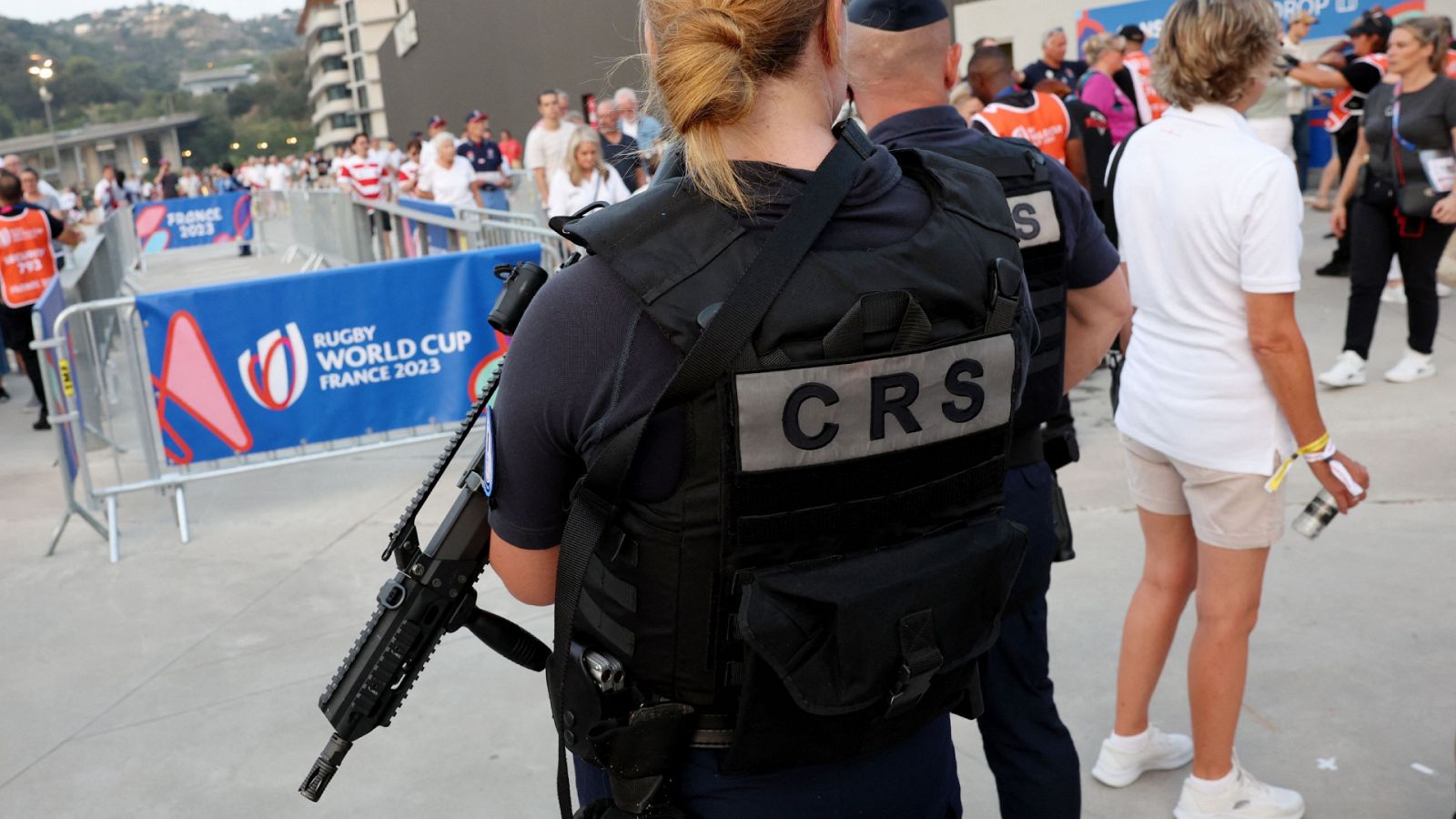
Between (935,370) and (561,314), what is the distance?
476 mm

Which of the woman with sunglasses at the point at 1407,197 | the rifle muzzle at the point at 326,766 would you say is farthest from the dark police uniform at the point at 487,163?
the rifle muzzle at the point at 326,766

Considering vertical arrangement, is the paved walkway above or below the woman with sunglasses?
below

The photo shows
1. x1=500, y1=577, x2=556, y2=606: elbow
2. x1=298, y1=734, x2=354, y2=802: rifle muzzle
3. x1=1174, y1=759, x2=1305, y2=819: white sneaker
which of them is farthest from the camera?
x1=1174, y1=759, x2=1305, y2=819: white sneaker

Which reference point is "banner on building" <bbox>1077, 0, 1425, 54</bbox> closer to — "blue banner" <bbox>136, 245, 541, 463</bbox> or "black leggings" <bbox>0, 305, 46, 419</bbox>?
"blue banner" <bbox>136, 245, 541, 463</bbox>

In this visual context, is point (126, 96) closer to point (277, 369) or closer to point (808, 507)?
point (277, 369)

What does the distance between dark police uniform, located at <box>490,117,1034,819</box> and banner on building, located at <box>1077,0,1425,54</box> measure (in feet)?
44.7

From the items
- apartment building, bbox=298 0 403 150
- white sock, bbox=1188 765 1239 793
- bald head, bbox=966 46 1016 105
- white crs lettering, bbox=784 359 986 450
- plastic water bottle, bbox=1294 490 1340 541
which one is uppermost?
apartment building, bbox=298 0 403 150

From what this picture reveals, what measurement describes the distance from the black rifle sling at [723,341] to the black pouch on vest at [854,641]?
210mm

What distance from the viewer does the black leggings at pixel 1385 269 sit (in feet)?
20.5

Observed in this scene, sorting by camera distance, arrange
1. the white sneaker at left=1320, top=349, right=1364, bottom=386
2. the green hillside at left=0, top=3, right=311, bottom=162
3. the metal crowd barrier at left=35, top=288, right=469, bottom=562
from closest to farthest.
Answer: the metal crowd barrier at left=35, top=288, right=469, bottom=562
the white sneaker at left=1320, top=349, right=1364, bottom=386
the green hillside at left=0, top=3, right=311, bottom=162

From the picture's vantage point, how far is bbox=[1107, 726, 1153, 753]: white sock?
3156 millimetres

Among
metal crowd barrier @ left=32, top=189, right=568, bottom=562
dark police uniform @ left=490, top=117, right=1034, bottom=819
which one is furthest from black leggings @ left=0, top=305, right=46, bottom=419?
dark police uniform @ left=490, top=117, right=1034, bottom=819

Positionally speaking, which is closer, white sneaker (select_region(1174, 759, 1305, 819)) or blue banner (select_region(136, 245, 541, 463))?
white sneaker (select_region(1174, 759, 1305, 819))

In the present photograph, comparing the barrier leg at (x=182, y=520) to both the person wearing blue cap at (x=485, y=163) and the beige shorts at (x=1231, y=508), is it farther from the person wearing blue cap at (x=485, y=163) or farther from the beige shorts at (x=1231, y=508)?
the person wearing blue cap at (x=485, y=163)
